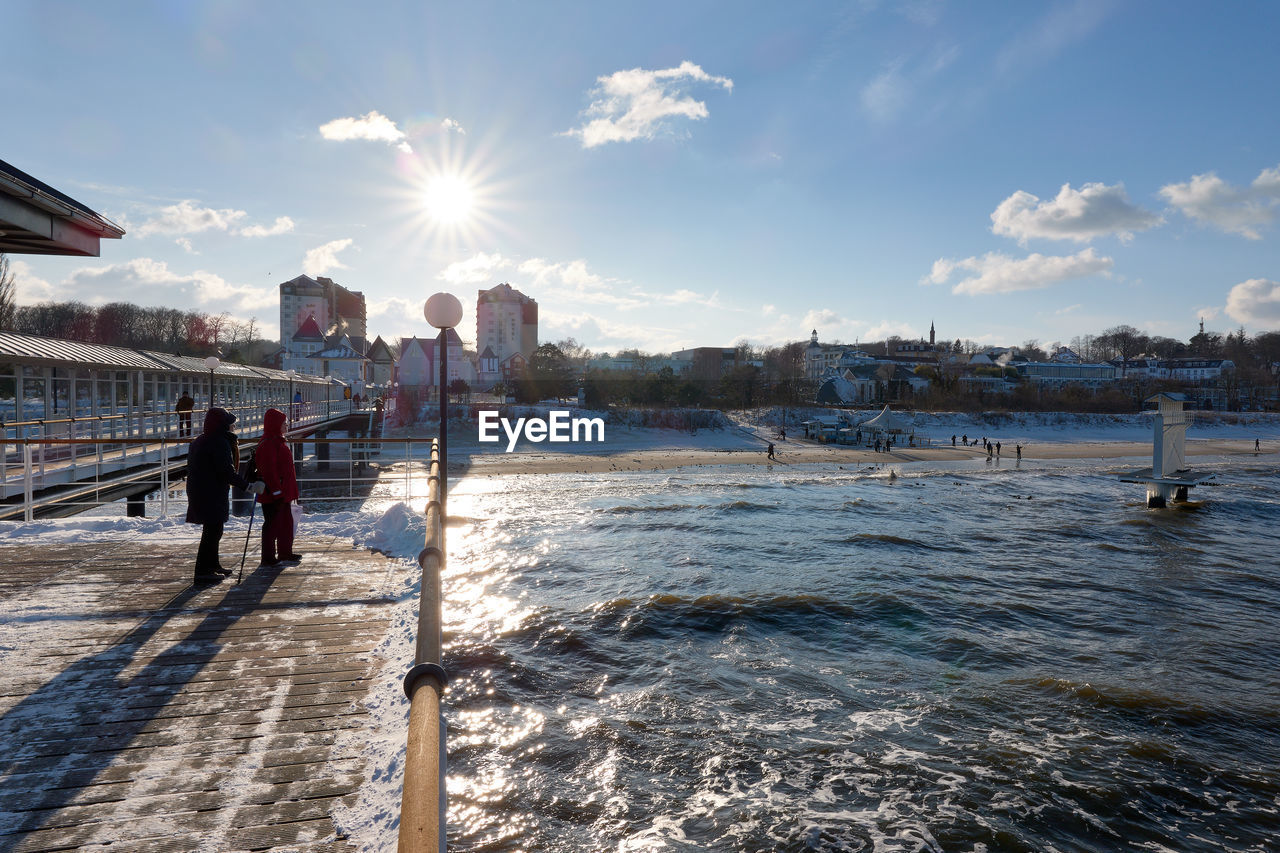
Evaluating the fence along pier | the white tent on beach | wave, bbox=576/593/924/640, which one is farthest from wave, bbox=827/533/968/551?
the white tent on beach

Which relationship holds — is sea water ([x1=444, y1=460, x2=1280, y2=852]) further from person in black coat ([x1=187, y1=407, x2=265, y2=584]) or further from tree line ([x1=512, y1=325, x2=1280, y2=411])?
tree line ([x1=512, y1=325, x2=1280, y2=411])

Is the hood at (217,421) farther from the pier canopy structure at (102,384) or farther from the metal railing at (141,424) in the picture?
the pier canopy structure at (102,384)

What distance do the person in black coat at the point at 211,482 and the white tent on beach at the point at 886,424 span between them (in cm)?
5435

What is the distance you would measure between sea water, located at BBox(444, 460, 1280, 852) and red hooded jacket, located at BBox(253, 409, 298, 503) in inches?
139

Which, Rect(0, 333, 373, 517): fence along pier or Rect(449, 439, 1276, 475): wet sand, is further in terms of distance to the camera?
Rect(449, 439, 1276, 475): wet sand

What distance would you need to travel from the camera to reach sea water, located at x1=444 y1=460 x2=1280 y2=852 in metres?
6.52

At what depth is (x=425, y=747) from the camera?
9.25 feet

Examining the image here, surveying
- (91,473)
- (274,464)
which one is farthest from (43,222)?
(91,473)

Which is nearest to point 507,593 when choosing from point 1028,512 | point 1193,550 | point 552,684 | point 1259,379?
point 552,684

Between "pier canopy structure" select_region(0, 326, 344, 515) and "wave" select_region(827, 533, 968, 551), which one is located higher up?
"pier canopy structure" select_region(0, 326, 344, 515)

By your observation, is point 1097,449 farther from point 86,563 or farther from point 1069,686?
point 86,563

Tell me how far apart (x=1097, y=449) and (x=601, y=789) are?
65.1 metres

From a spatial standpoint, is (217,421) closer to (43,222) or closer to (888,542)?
(43,222)

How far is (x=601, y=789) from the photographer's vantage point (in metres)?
6.74
